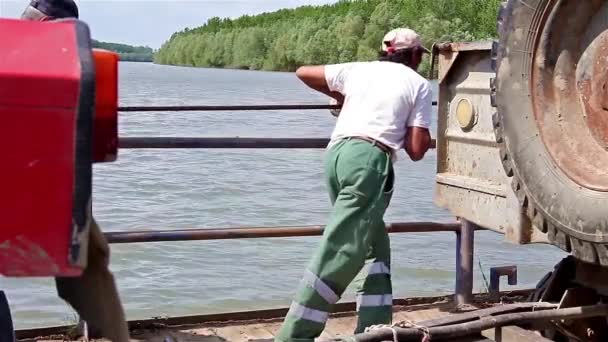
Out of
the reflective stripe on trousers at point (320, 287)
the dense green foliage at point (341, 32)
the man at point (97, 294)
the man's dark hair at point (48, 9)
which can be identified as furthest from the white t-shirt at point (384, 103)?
the dense green foliage at point (341, 32)

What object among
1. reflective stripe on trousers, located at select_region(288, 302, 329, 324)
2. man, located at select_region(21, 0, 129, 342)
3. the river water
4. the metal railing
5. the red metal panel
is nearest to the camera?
the red metal panel

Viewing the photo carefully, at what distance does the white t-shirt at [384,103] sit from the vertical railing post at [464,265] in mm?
1135

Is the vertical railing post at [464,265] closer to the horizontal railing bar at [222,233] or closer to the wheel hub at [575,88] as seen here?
the horizontal railing bar at [222,233]

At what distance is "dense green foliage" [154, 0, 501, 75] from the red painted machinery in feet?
83.7

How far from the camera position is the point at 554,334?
3.68 m

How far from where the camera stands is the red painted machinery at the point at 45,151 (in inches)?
64.7

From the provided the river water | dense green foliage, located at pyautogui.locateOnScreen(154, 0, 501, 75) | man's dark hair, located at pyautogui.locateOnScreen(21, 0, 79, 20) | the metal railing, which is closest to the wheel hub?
the metal railing

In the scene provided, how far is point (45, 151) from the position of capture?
5.41 ft

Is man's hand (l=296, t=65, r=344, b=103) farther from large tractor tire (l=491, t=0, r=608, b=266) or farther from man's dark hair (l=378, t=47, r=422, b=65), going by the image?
large tractor tire (l=491, t=0, r=608, b=266)

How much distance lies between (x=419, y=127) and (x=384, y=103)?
6.0 inches

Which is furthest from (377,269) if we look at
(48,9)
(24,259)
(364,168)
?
(24,259)

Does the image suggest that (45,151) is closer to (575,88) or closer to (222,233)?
(575,88)

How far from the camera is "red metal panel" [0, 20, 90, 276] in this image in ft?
5.39

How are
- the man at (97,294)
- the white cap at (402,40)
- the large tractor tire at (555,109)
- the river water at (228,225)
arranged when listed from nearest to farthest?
the man at (97,294) → the large tractor tire at (555,109) → the white cap at (402,40) → the river water at (228,225)
